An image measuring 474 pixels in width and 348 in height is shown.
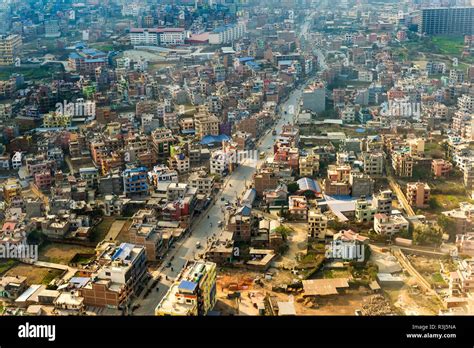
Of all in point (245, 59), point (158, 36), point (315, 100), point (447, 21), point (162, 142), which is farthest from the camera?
point (158, 36)

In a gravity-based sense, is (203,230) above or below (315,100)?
below

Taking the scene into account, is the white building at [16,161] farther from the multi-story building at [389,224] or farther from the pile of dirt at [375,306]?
the pile of dirt at [375,306]

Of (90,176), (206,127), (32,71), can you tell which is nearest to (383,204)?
(90,176)

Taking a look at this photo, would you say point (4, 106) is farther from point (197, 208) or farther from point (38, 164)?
point (197, 208)

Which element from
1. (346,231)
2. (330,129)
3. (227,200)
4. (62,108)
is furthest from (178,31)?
(346,231)

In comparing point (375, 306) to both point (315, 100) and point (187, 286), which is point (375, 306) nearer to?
point (187, 286)
